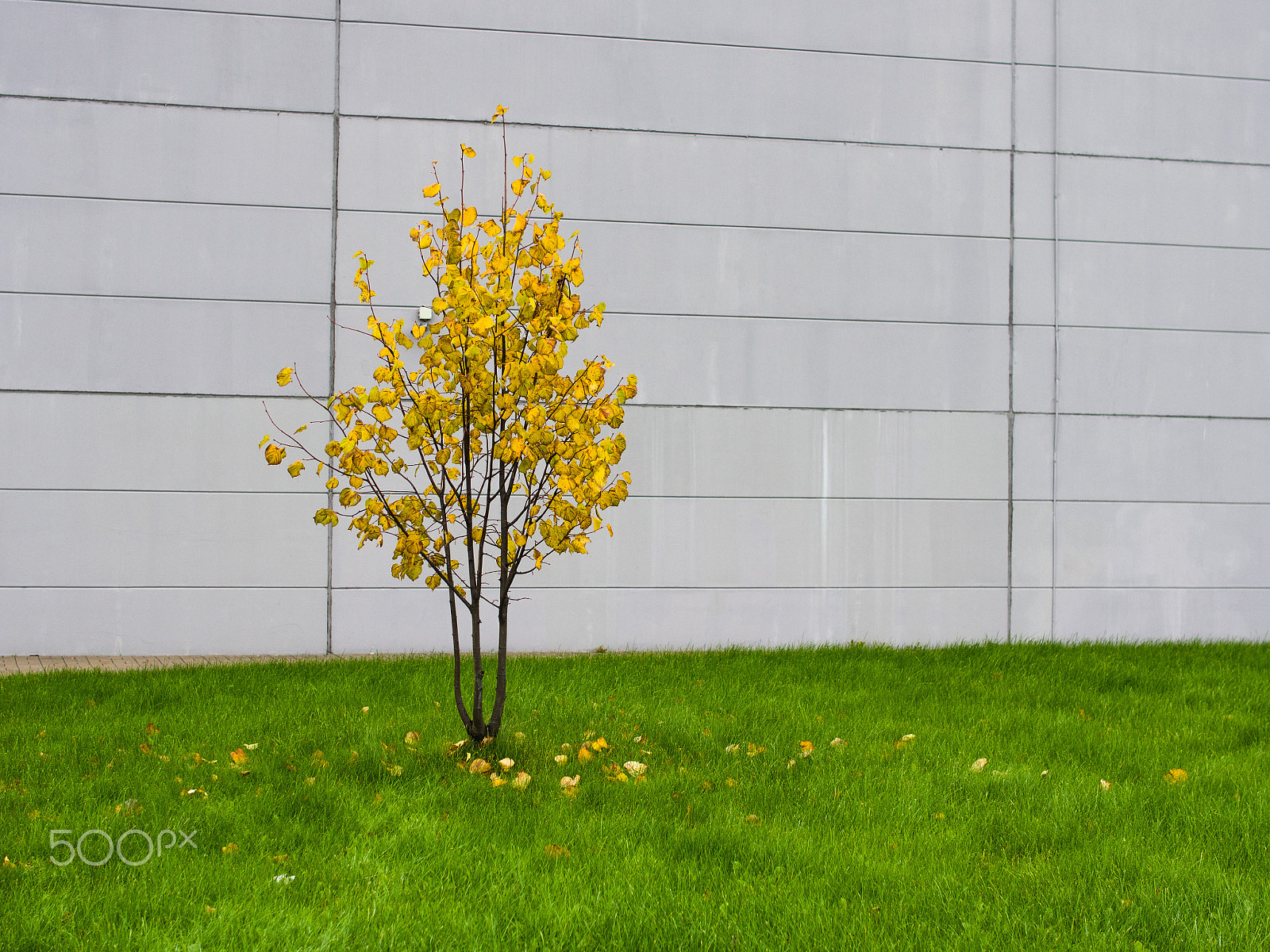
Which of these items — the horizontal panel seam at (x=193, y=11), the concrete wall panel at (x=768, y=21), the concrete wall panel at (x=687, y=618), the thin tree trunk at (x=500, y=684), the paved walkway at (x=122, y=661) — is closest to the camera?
the thin tree trunk at (x=500, y=684)

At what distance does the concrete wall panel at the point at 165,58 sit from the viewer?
738 centimetres

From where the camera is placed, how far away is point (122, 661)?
23.1 feet

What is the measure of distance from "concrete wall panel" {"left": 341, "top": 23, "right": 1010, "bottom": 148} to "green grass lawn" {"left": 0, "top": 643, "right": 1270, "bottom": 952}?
468 cm

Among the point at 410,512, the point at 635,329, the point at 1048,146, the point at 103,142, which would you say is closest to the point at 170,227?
the point at 103,142

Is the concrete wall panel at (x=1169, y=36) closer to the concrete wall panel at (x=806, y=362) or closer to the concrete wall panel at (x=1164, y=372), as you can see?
the concrete wall panel at (x=1164, y=372)

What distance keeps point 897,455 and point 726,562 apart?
170 cm

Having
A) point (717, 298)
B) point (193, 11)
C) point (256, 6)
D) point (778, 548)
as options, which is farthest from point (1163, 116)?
point (193, 11)

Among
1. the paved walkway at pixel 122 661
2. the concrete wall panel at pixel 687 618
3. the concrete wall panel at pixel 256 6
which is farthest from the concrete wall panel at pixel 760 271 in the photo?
the paved walkway at pixel 122 661

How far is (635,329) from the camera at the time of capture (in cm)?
773

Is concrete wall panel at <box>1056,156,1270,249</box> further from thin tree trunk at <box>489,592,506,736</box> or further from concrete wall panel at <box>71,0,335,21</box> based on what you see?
thin tree trunk at <box>489,592,506,736</box>

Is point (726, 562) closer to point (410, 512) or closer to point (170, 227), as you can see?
point (410, 512)

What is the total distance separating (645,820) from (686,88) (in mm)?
6248

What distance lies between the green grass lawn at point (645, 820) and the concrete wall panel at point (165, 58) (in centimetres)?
457

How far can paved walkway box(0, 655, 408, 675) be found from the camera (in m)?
6.66
